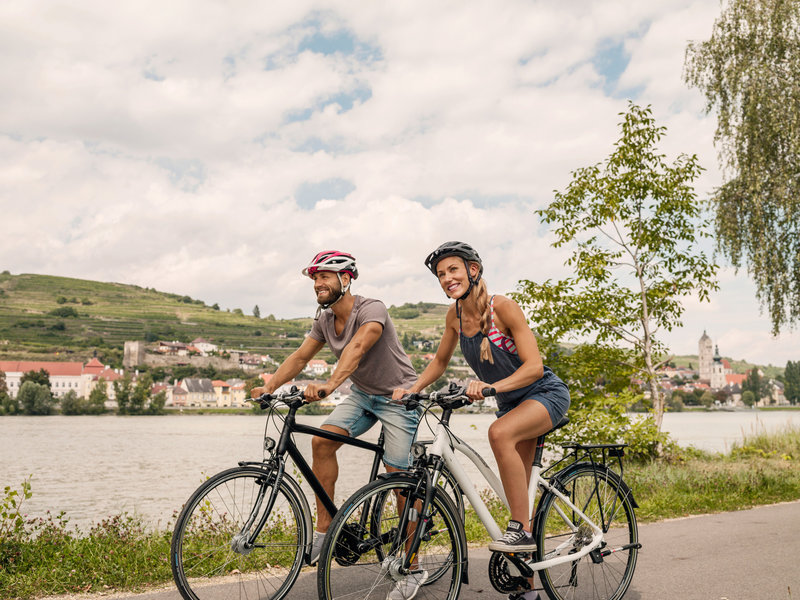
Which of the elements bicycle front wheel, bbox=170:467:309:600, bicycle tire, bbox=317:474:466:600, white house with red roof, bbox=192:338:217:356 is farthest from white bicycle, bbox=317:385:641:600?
white house with red roof, bbox=192:338:217:356

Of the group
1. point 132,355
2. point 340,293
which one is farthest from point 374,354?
point 132,355

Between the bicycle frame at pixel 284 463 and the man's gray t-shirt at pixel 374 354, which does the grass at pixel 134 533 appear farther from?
the man's gray t-shirt at pixel 374 354

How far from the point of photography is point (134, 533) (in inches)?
238

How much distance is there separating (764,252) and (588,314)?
884cm

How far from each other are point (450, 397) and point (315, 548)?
1249mm

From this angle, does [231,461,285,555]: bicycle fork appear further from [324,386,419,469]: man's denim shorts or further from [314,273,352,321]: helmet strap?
[314,273,352,321]: helmet strap

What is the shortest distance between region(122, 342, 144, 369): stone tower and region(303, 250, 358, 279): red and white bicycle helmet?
131 metres

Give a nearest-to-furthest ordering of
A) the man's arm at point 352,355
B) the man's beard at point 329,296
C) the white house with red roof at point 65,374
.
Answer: the man's arm at point 352,355, the man's beard at point 329,296, the white house with red roof at point 65,374

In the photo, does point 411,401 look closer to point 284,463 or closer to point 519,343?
point 519,343

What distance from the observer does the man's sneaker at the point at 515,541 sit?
3.71 m

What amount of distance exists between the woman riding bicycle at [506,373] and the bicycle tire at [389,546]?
0.83 ft

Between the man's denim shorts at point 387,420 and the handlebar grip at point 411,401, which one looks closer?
the handlebar grip at point 411,401

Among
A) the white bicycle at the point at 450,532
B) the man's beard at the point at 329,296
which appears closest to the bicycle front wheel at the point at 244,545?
the white bicycle at the point at 450,532

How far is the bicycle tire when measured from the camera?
3.59 metres
